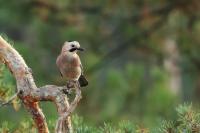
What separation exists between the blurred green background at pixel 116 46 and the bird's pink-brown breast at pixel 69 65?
555 centimetres

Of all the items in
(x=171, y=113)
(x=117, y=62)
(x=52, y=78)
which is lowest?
(x=171, y=113)

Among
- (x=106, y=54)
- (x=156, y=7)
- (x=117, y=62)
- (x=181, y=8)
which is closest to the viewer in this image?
(x=181, y=8)

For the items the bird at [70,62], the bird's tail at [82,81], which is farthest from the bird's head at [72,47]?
the bird's tail at [82,81]

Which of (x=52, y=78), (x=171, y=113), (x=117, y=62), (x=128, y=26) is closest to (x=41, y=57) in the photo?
(x=52, y=78)

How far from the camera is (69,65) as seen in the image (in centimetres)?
234

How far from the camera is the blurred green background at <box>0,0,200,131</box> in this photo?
326 inches

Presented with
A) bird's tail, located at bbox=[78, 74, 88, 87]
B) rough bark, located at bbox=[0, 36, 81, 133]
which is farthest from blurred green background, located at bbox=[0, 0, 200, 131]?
rough bark, located at bbox=[0, 36, 81, 133]

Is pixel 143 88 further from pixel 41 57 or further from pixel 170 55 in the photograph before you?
pixel 41 57

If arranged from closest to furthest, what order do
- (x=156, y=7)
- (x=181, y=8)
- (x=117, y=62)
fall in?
1. (x=181, y=8)
2. (x=156, y=7)
3. (x=117, y=62)

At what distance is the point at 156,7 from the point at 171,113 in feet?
4.00

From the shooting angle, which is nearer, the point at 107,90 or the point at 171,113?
the point at 171,113

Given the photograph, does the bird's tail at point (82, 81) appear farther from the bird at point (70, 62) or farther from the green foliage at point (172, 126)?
the green foliage at point (172, 126)

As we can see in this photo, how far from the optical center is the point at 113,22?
873 cm

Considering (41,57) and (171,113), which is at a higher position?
(41,57)
